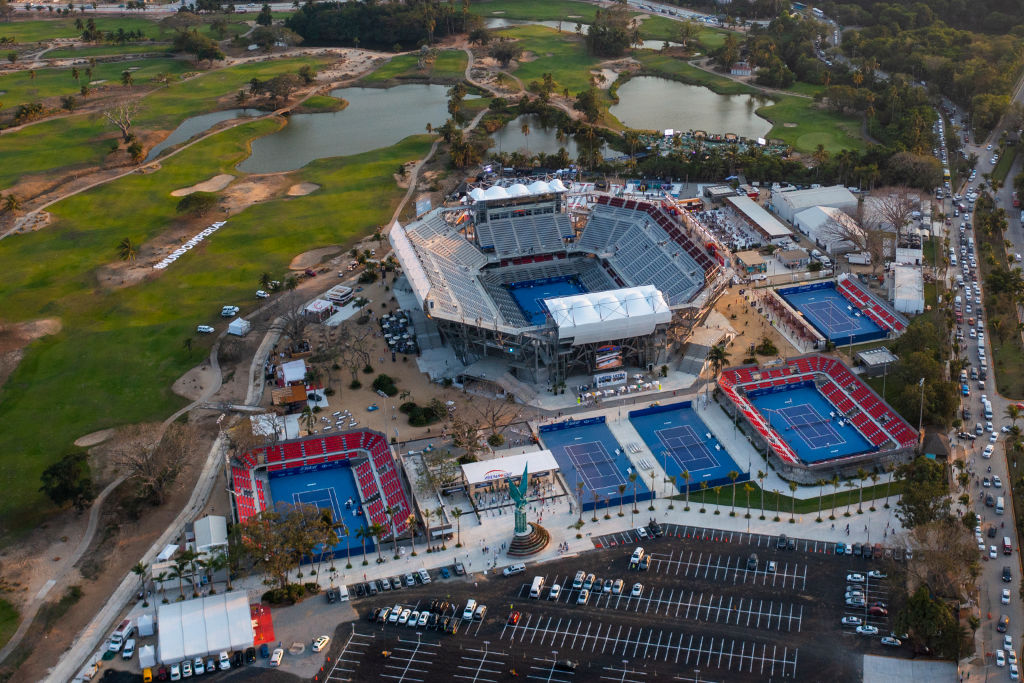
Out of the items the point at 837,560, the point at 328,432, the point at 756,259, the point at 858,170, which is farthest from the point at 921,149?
the point at 328,432

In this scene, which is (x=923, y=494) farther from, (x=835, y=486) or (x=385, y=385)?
(x=385, y=385)

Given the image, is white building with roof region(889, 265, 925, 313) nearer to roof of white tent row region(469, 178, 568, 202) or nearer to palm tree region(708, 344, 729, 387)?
palm tree region(708, 344, 729, 387)

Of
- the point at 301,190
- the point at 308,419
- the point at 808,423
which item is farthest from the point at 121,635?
the point at 301,190

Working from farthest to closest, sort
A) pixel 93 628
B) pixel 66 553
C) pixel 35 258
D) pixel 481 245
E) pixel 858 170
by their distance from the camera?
1. pixel 858 170
2. pixel 35 258
3. pixel 481 245
4. pixel 66 553
5. pixel 93 628

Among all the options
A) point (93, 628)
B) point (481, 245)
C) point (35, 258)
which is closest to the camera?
point (93, 628)

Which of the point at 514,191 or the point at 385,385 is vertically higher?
the point at 514,191

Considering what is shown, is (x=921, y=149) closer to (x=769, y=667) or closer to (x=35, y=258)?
(x=769, y=667)

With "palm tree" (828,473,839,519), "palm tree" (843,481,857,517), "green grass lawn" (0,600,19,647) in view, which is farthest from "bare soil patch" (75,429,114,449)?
"palm tree" (843,481,857,517)

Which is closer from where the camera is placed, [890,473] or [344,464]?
[890,473]
